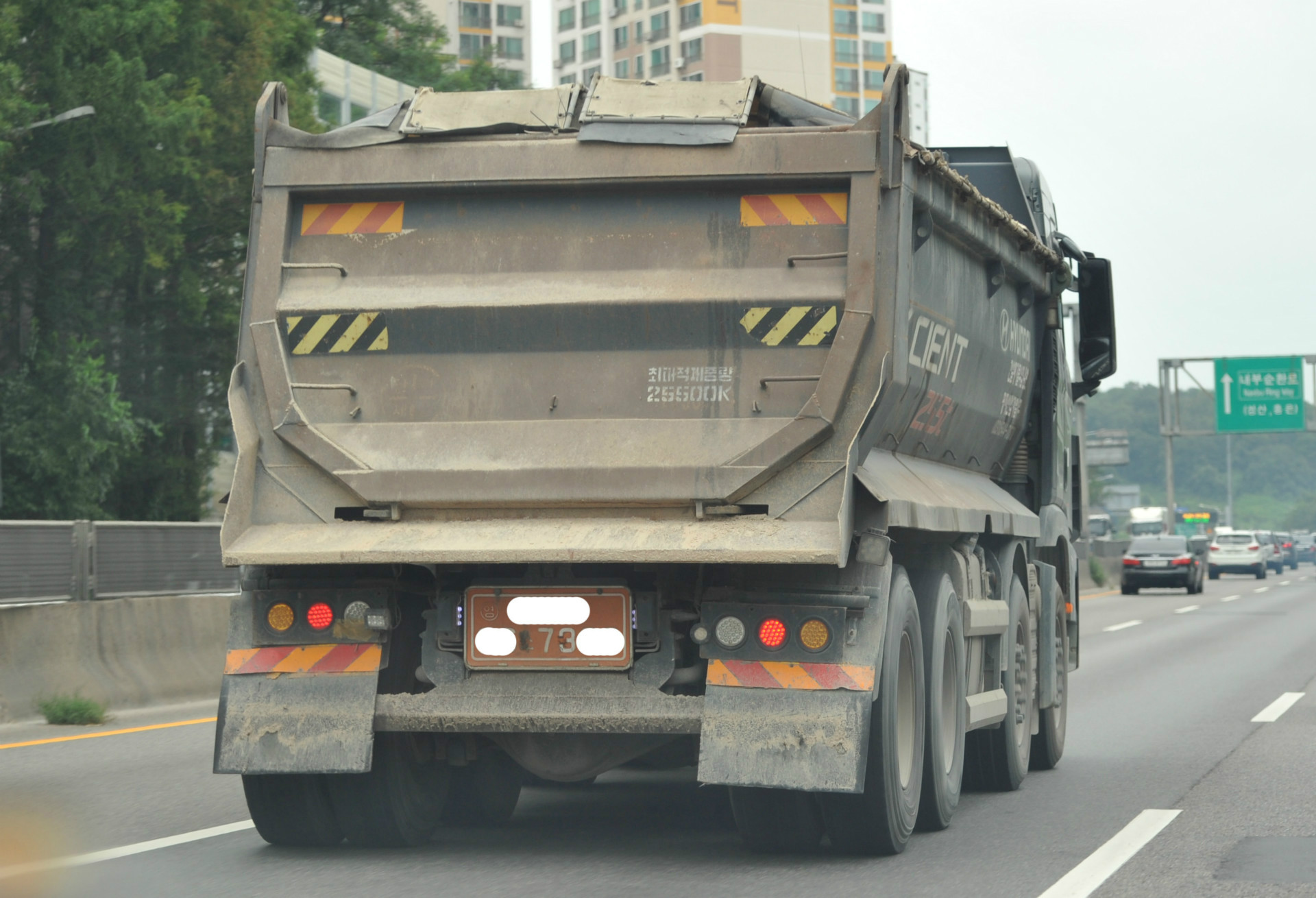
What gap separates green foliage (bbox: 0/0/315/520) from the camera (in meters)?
26.6

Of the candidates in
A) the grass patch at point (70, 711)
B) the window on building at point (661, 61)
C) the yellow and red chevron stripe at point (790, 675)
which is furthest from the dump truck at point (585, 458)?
the window on building at point (661, 61)

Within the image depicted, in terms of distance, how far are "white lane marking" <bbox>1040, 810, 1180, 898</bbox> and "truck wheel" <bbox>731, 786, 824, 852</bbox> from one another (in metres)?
1.00

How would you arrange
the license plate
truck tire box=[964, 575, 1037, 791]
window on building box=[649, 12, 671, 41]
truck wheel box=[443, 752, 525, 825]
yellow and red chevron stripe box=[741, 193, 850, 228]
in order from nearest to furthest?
the license plate
yellow and red chevron stripe box=[741, 193, 850, 228]
truck wheel box=[443, 752, 525, 825]
truck tire box=[964, 575, 1037, 791]
window on building box=[649, 12, 671, 41]

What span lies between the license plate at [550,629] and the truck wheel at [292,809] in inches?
38.9

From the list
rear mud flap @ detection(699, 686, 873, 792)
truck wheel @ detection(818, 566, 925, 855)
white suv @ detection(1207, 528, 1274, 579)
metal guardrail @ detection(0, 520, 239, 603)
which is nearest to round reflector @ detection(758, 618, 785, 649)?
rear mud flap @ detection(699, 686, 873, 792)

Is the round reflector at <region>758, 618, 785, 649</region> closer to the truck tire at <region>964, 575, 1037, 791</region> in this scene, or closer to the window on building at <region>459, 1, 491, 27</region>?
the truck tire at <region>964, 575, 1037, 791</region>

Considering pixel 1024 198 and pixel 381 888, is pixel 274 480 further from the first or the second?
pixel 1024 198

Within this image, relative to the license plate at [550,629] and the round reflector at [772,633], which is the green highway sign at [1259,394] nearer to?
the round reflector at [772,633]

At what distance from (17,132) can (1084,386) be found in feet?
55.2

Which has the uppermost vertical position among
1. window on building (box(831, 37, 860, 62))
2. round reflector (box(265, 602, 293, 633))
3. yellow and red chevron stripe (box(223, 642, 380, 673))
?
window on building (box(831, 37, 860, 62))

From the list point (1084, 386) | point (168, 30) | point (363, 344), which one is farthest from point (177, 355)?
point (363, 344)

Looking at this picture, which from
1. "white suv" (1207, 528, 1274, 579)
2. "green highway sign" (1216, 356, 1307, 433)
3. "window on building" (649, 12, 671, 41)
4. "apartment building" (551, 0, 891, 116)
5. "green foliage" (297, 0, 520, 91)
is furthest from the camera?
"window on building" (649, 12, 671, 41)

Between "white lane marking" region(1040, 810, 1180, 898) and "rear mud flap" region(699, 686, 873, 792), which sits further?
"white lane marking" region(1040, 810, 1180, 898)

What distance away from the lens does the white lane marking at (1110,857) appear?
7.23m
